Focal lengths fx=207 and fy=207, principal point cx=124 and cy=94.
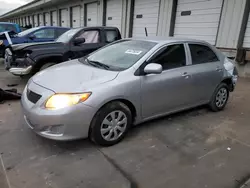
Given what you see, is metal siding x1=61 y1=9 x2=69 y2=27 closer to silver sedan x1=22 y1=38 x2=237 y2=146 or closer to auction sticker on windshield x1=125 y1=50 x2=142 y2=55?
silver sedan x1=22 y1=38 x2=237 y2=146

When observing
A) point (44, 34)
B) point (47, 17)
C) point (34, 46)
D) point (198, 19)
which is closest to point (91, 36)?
point (34, 46)

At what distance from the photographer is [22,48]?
17.8ft

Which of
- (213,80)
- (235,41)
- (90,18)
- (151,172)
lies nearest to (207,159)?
(151,172)

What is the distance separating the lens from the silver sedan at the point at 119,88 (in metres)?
2.53

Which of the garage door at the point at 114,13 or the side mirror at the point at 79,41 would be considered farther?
the garage door at the point at 114,13

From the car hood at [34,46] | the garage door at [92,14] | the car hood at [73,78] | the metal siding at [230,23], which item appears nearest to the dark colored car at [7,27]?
the garage door at [92,14]

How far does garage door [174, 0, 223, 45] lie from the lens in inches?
315

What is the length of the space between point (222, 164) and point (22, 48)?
5240mm

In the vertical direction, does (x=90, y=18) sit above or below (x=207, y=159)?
above

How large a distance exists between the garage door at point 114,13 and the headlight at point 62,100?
1117cm

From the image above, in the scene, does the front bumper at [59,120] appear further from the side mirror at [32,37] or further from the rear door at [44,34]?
the rear door at [44,34]

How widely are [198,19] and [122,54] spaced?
645cm

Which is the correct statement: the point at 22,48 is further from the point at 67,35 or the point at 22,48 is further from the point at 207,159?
the point at 207,159

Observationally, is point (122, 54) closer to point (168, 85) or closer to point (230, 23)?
point (168, 85)
